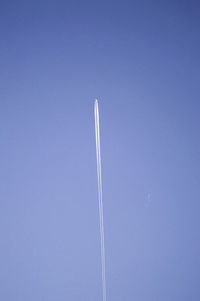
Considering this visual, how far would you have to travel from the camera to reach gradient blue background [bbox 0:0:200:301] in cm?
102

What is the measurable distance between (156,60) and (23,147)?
684 mm

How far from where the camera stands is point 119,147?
108 centimetres

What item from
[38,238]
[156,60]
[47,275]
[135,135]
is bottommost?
[47,275]

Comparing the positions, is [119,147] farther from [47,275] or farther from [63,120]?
[47,275]

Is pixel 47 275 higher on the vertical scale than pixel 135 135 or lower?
lower

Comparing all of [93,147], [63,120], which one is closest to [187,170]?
[93,147]

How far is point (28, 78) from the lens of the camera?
40.0 inches

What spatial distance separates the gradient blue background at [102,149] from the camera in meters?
1.02

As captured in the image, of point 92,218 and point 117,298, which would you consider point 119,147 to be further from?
point 117,298

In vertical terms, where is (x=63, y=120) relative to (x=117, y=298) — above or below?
above

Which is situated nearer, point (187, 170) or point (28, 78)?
point (28, 78)

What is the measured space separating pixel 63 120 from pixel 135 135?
1.04ft

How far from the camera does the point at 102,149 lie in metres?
1.07

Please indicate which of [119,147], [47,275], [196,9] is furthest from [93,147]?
[196,9]
